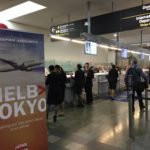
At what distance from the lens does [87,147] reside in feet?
11.0

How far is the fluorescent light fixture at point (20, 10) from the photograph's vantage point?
19.3ft

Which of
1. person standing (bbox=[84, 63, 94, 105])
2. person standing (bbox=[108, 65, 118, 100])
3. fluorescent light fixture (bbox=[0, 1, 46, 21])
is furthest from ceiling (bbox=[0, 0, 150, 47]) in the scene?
person standing (bbox=[108, 65, 118, 100])

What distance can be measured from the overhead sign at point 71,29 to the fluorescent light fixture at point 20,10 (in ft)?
3.91

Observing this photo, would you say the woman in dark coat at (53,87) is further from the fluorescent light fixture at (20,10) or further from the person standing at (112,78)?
the person standing at (112,78)

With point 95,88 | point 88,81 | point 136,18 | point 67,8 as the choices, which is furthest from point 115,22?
point 95,88

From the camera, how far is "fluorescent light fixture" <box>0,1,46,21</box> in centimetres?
587

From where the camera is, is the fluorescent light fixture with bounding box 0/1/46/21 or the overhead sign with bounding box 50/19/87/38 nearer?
the fluorescent light fixture with bounding box 0/1/46/21

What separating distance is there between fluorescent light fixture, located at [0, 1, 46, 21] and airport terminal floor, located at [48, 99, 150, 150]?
3.31 metres

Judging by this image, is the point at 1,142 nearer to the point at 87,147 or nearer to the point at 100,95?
the point at 87,147

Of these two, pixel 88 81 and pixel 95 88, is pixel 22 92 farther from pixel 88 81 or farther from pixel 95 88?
pixel 95 88

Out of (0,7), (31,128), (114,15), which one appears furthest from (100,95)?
(31,128)

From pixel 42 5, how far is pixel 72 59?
19.0 ft

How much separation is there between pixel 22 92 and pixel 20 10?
5.25 m

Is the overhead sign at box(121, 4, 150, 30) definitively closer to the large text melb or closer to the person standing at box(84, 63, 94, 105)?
the person standing at box(84, 63, 94, 105)
